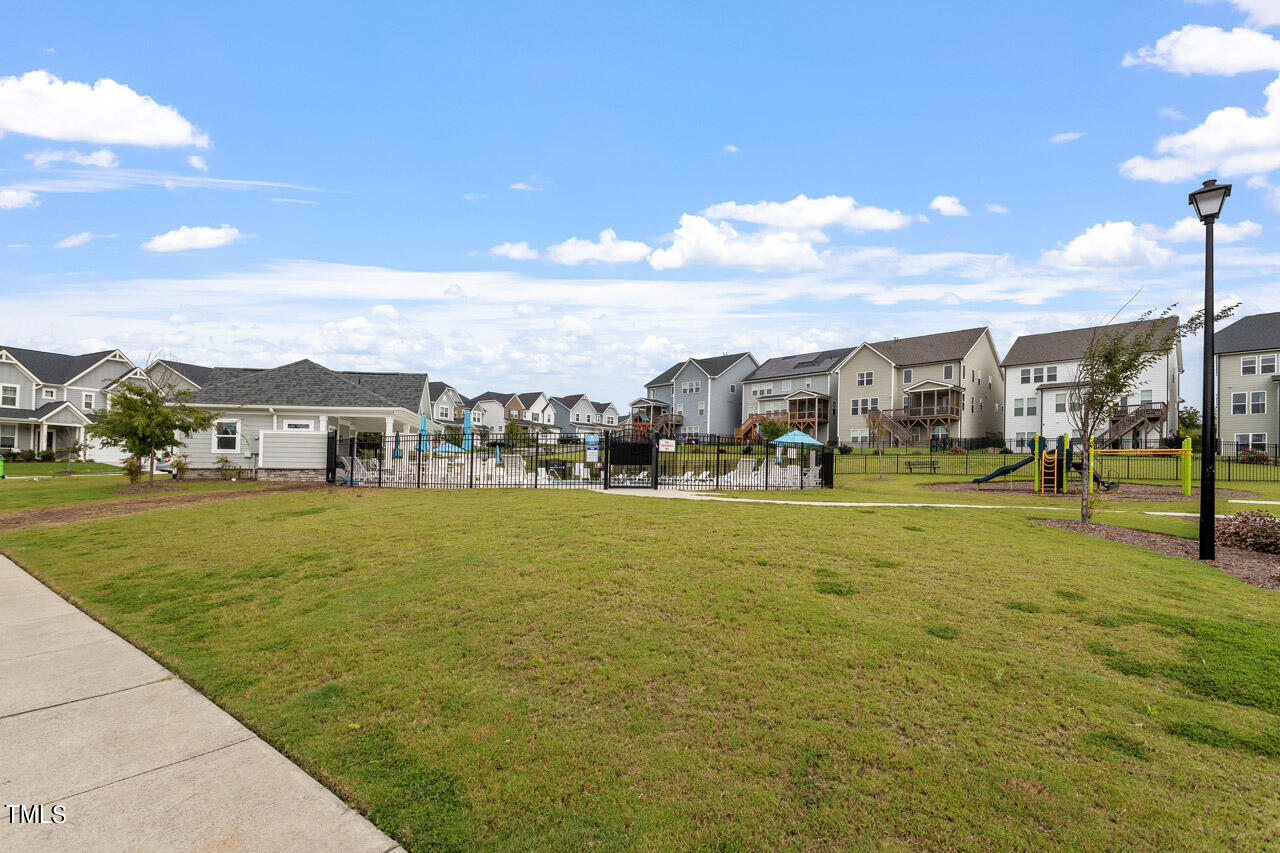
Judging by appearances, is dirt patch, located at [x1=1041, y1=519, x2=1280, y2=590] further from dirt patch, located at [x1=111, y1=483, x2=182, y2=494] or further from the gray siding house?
dirt patch, located at [x1=111, y1=483, x2=182, y2=494]

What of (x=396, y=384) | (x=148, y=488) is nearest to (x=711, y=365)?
(x=396, y=384)

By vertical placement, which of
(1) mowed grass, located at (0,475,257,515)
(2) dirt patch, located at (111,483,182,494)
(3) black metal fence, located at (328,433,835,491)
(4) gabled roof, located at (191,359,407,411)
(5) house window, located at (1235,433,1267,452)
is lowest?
(1) mowed grass, located at (0,475,257,515)

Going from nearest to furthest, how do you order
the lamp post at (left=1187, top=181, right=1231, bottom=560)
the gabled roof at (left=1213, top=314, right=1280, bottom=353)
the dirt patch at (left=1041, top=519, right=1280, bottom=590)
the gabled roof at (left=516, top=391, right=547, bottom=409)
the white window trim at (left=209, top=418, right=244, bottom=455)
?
the dirt patch at (left=1041, top=519, right=1280, bottom=590), the lamp post at (left=1187, top=181, right=1231, bottom=560), the white window trim at (left=209, top=418, right=244, bottom=455), the gabled roof at (left=1213, top=314, right=1280, bottom=353), the gabled roof at (left=516, top=391, right=547, bottom=409)

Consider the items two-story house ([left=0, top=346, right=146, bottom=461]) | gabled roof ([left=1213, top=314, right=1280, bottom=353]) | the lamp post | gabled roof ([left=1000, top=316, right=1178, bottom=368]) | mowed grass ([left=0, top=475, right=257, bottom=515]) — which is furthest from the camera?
gabled roof ([left=1000, top=316, right=1178, bottom=368])

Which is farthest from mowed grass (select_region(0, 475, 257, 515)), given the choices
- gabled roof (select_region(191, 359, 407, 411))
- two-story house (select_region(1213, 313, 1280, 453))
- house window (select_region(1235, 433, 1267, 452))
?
two-story house (select_region(1213, 313, 1280, 453))

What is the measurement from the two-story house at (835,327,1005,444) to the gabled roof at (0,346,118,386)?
62305mm

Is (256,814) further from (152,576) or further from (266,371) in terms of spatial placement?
(266,371)

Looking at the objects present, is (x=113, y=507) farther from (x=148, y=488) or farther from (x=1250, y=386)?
(x=1250, y=386)

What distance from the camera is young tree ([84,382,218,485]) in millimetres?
21781

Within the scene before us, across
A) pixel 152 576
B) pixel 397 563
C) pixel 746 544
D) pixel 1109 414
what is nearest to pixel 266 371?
pixel 152 576

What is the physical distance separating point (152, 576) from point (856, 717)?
32.1 feet

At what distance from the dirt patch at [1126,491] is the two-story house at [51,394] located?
49.6m

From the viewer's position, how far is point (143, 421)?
21484 millimetres

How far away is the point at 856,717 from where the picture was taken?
457cm
